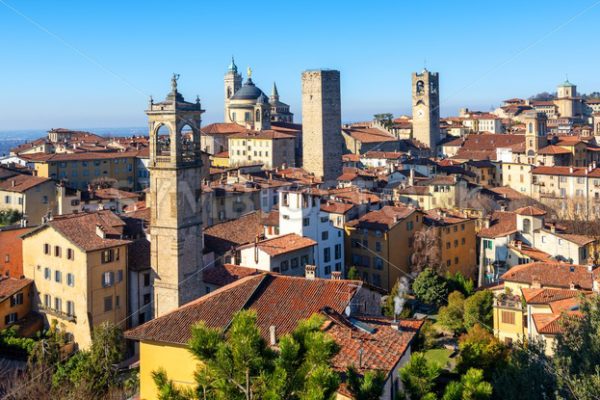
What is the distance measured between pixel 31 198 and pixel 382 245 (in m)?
20.2

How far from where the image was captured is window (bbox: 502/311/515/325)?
885 inches

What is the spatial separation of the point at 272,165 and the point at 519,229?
Result: 32.4m

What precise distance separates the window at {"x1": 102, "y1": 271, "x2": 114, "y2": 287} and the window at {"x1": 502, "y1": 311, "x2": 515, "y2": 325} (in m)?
13.1

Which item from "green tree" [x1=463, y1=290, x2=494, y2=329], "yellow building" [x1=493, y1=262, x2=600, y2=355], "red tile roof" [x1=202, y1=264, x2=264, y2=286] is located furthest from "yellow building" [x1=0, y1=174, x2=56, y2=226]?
"yellow building" [x1=493, y1=262, x2=600, y2=355]

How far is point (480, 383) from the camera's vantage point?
973 cm

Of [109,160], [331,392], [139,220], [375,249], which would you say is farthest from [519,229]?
[109,160]

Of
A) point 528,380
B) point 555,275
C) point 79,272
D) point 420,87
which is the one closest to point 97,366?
point 79,272

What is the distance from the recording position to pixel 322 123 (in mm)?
59438

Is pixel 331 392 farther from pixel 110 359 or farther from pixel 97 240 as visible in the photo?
pixel 97 240

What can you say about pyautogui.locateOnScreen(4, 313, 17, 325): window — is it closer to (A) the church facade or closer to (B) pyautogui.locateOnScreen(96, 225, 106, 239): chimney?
(B) pyautogui.locateOnScreen(96, 225, 106, 239): chimney

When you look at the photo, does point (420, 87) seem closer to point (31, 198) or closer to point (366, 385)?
point (31, 198)

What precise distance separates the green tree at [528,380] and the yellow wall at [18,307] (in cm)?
1907

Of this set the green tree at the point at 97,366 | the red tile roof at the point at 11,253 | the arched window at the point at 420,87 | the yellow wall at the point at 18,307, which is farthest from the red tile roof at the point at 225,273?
the arched window at the point at 420,87

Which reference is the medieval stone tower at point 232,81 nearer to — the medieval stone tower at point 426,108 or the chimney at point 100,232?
the medieval stone tower at point 426,108
